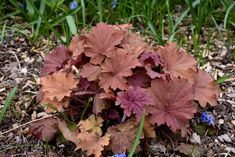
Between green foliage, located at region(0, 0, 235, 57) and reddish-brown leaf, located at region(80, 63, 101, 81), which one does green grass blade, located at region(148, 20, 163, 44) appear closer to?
green foliage, located at region(0, 0, 235, 57)

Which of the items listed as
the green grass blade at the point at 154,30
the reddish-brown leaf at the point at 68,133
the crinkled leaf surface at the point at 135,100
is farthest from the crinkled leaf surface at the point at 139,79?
the green grass blade at the point at 154,30

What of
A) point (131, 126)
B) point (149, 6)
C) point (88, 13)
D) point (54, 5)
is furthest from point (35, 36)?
point (131, 126)

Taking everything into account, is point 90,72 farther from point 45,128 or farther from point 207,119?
point 207,119

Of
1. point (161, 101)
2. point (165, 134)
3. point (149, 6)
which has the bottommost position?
point (165, 134)

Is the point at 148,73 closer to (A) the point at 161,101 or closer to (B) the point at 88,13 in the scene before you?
(A) the point at 161,101

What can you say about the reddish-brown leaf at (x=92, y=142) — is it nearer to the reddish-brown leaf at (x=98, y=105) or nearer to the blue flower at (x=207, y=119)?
the reddish-brown leaf at (x=98, y=105)

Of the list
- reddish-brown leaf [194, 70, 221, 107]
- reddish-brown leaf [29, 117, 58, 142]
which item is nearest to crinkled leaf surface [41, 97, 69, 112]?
reddish-brown leaf [29, 117, 58, 142]
